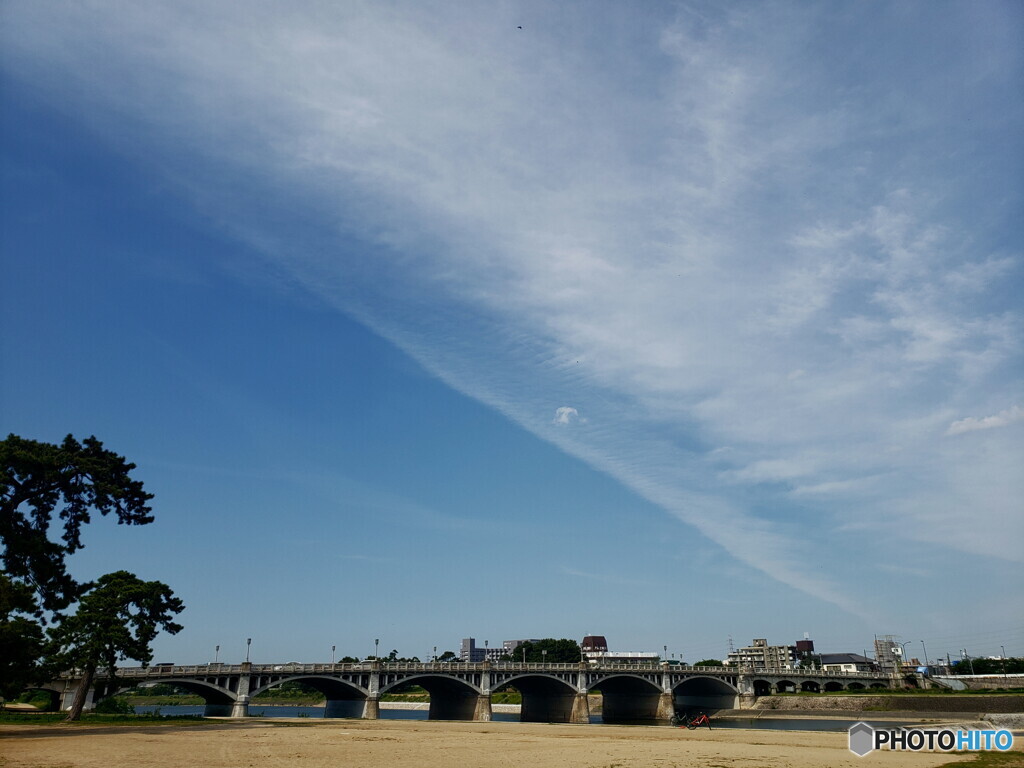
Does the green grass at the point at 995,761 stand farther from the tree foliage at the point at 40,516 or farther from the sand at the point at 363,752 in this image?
the tree foliage at the point at 40,516

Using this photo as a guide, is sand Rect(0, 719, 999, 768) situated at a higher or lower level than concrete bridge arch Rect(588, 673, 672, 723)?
higher

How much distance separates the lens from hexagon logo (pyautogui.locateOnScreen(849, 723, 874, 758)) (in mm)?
38312

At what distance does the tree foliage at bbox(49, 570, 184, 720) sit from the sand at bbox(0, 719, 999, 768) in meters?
8.99

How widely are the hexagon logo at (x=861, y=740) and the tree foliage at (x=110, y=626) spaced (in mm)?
58180

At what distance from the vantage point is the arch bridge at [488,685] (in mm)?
75062

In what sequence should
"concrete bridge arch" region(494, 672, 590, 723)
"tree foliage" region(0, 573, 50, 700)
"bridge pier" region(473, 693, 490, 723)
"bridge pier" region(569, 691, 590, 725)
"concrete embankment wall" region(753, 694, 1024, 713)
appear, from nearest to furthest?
"tree foliage" region(0, 573, 50, 700) → "concrete embankment wall" region(753, 694, 1024, 713) → "bridge pier" region(473, 693, 490, 723) → "bridge pier" region(569, 691, 590, 725) → "concrete bridge arch" region(494, 672, 590, 723)

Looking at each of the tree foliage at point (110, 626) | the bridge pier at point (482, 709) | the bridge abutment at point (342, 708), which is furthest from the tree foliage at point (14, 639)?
the bridge abutment at point (342, 708)

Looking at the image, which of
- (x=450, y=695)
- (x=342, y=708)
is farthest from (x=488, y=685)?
(x=342, y=708)

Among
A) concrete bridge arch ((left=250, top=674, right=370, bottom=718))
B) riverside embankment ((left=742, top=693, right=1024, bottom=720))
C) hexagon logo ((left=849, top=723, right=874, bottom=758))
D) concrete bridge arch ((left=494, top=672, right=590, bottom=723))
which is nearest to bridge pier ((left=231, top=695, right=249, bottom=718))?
concrete bridge arch ((left=250, top=674, right=370, bottom=718))

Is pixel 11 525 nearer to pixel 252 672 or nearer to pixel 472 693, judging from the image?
pixel 252 672

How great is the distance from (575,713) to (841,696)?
52.0 m

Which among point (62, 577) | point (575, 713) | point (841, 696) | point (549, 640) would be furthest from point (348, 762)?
point (549, 640)

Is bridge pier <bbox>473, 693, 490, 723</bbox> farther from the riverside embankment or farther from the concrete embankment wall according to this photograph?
the concrete embankment wall

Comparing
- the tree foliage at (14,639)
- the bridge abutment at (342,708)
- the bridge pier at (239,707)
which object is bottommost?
the bridge abutment at (342,708)
